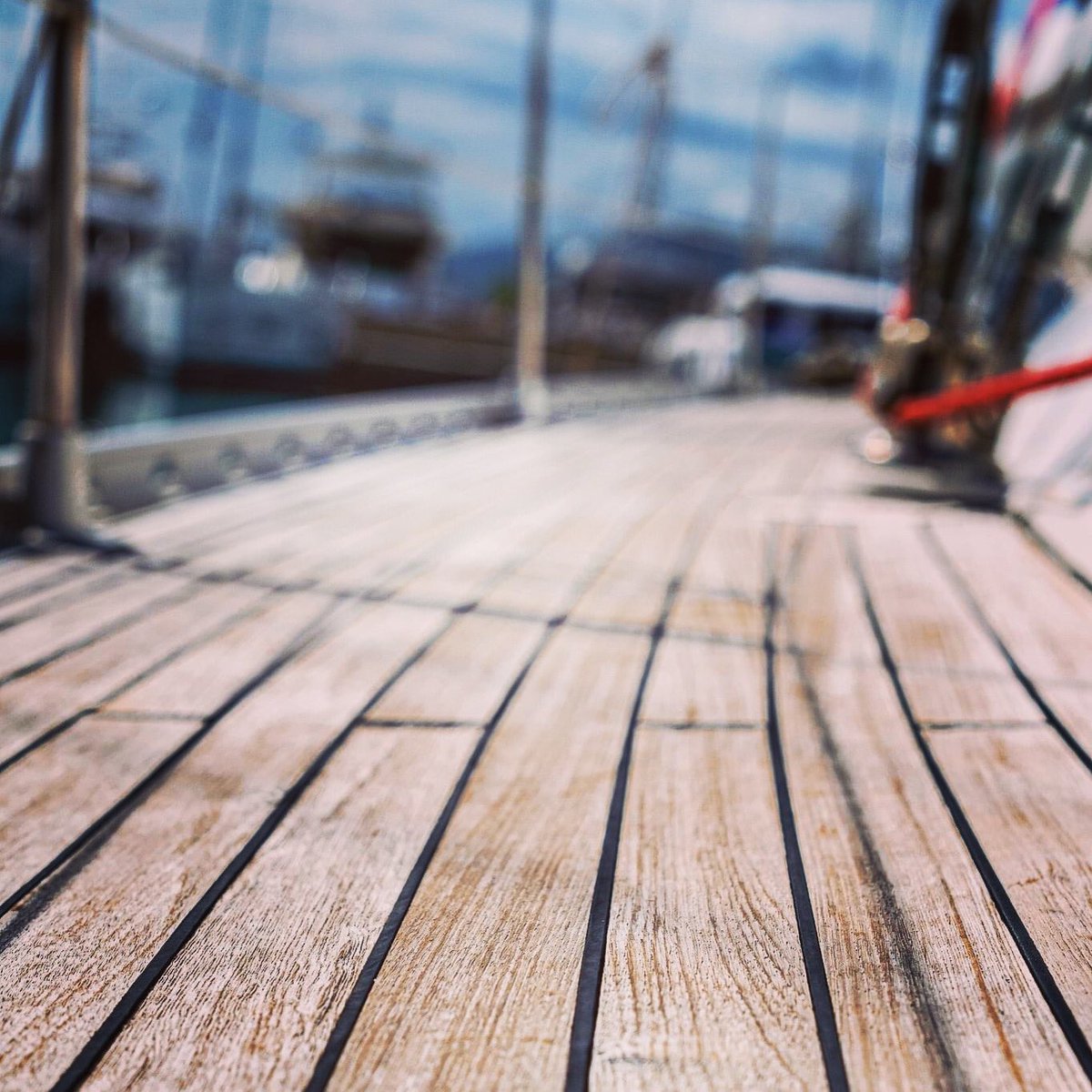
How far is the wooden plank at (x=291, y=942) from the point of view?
2.84ft

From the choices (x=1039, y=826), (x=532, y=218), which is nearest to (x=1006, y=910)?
(x=1039, y=826)

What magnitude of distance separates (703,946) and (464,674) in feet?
2.94

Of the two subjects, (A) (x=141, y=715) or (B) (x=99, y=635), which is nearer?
(A) (x=141, y=715)

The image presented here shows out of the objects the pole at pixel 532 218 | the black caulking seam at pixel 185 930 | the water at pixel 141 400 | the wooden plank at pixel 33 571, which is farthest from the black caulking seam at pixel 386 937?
the water at pixel 141 400

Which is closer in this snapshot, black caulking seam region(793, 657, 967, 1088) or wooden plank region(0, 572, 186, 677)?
black caulking seam region(793, 657, 967, 1088)

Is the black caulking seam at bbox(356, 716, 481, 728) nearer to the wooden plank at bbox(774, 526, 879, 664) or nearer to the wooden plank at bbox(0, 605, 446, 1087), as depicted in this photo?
the wooden plank at bbox(0, 605, 446, 1087)

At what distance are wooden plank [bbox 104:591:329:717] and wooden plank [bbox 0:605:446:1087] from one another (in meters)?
0.07

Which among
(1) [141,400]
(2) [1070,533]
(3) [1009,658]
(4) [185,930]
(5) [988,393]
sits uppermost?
(5) [988,393]

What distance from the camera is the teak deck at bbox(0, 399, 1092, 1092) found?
0.90 metres

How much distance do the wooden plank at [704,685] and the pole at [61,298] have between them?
161 centimetres

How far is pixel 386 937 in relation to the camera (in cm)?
105

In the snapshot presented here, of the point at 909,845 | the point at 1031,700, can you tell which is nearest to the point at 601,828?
the point at 909,845

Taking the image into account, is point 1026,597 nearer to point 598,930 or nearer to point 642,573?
point 642,573

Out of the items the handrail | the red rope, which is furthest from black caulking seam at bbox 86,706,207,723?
the red rope
